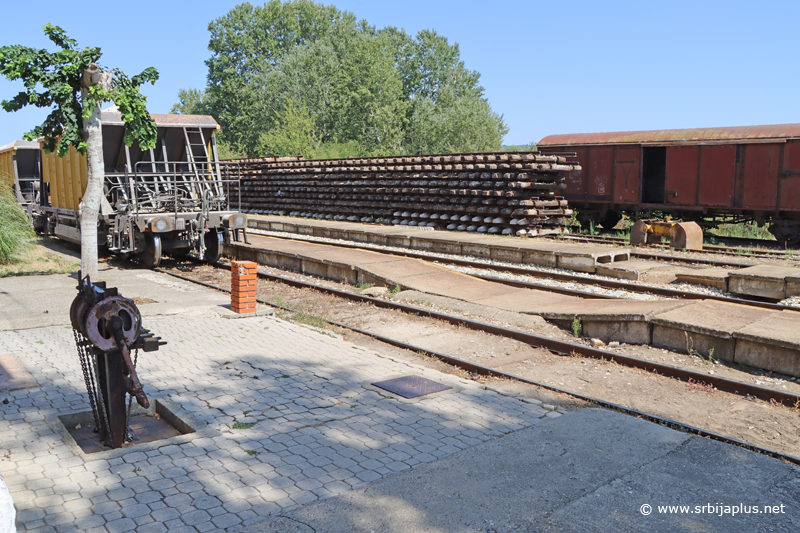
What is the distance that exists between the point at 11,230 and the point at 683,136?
63.9 ft

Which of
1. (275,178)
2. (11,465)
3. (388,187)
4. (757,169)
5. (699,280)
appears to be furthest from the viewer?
(275,178)

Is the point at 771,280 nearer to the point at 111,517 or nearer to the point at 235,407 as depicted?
the point at 235,407

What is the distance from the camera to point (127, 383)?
455 cm

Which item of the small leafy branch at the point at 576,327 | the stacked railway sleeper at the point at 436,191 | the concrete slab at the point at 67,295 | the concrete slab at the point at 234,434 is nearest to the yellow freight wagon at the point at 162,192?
the concrete slab at the point at 67,295

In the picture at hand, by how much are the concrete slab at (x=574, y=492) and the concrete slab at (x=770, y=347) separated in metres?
2.76

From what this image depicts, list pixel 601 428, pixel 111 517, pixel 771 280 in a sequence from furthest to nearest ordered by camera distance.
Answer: pixel 771 280, pixel 601 428, pixel 111 517

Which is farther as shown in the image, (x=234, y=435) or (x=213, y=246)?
(x=213, y=246)

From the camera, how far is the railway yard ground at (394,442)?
3674 mm

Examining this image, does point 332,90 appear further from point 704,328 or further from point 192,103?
point 704,328

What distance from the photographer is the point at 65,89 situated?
28.1 ft

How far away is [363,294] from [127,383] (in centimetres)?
696

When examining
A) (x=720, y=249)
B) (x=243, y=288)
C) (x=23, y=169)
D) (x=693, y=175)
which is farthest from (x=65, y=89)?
(x=693, y=175)

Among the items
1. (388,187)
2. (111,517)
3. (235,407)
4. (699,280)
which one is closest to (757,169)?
(699,280)

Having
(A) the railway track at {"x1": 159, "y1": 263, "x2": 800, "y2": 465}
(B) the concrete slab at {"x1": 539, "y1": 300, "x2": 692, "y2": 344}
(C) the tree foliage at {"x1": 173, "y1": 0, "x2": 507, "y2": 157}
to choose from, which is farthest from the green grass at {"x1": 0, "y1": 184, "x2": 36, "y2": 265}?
(C) the tree foliage at {"x1": 173, "y1": 0, "x2": 507, "y2": 157}
